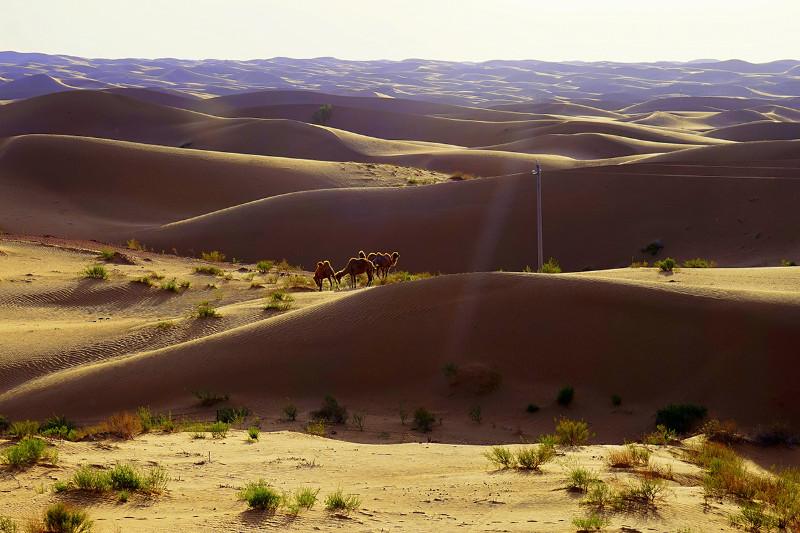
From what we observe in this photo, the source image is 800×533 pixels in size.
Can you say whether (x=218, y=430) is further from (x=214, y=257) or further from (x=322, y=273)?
(x=214, y=257)

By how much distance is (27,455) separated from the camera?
9.48m

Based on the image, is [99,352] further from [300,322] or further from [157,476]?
[157,476]

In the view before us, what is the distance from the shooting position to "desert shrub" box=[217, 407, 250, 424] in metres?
14.3

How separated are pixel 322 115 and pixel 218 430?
95729 millimetres

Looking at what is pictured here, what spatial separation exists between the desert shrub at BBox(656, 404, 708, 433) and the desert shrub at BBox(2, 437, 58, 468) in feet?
28.7

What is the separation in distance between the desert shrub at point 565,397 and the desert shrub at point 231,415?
523 cm

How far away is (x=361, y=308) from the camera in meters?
18.9

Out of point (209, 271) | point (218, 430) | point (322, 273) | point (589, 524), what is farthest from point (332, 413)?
point (209, 271)

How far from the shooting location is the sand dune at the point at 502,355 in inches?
600

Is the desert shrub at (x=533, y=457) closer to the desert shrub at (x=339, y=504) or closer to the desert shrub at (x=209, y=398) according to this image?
the desert shrub at (x=339, y=504)

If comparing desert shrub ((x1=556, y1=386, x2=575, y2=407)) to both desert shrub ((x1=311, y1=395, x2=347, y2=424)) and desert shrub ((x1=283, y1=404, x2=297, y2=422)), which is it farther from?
desert shrub ((x1=283, y1=404, x2=297, y2=422))

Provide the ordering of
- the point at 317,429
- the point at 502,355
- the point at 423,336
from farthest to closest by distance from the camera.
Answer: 1. the point at 423,336
2. the point at 502,355
3. the point at 317,429

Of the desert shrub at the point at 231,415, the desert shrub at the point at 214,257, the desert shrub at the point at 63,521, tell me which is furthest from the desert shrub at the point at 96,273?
the desert shrub at the point at 63,521

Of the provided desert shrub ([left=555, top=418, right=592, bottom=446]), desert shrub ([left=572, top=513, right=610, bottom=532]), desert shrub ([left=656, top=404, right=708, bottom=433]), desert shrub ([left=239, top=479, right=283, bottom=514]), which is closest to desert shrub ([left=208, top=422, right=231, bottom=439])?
desert shrub ([left=239, top=479, right=283, bottom=514])
